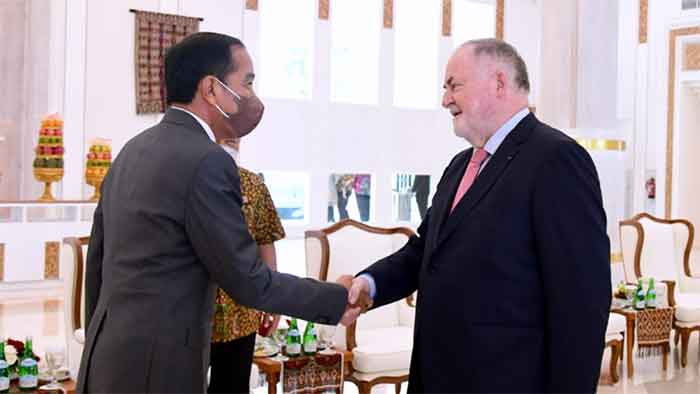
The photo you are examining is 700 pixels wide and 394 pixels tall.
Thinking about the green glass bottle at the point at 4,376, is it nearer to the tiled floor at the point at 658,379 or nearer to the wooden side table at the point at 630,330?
the tiled floor at the point at 658,379

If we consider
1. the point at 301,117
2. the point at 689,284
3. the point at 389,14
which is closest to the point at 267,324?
the point at 689,284

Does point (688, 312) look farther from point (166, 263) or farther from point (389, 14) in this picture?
point (389, 14)

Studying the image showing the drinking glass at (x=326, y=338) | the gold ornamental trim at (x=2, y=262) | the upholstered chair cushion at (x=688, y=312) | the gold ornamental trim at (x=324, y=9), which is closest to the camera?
the drinking glass at (x=326, y=338)

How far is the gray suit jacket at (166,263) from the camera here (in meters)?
1.99

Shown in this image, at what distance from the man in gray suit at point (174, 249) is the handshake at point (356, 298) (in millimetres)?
440

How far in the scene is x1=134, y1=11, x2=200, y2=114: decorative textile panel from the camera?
10281 mm

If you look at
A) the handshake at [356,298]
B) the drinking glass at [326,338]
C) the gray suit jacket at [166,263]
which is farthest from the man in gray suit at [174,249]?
the drinking glass at [326,338]

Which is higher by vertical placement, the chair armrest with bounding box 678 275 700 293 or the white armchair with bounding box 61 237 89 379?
the white armchair with bounding box 61 237 89 379

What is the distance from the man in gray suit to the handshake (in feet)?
1.44

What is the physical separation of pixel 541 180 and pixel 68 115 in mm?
8709

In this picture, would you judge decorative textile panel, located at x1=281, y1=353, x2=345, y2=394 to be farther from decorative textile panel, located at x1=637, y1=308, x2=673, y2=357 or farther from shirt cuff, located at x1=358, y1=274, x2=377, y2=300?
decorative textile panel, located at x1=637, y1=308, x2=673, y2=357

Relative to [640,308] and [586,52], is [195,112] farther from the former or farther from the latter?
[586,52]

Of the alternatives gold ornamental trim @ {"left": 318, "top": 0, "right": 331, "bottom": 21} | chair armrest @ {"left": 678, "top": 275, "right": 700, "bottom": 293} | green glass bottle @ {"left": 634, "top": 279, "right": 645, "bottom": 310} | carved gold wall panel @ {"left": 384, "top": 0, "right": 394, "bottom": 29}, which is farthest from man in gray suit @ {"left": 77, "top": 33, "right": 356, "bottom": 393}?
carved gold wall panel @ {"left": 384, "top": 0, "right": 394, "bottom": 29}

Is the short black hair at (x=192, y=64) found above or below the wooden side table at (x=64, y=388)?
above
